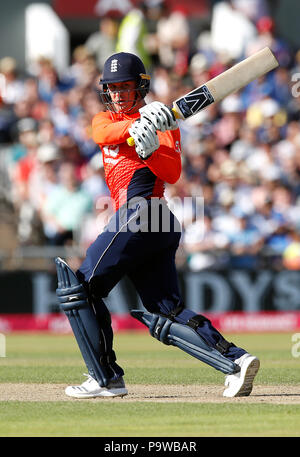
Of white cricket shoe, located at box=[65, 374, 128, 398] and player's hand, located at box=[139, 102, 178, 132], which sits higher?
player's hand, located at box=[139, 102, 178, 132]

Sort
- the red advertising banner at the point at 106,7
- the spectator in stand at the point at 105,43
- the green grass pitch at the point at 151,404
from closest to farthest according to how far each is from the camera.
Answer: the green grass pitch at the point at 151,404 < the spectator in stand at the point at 105,43 < the red advertising banner at the point at 106,7

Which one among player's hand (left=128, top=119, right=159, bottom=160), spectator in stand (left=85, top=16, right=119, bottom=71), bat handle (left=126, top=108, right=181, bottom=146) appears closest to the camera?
player's hand (left=128, top=119, right=159, bottom=160)

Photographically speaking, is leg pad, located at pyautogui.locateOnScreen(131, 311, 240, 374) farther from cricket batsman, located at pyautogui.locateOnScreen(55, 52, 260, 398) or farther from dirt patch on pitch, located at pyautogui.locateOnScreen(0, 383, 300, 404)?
dirt patch on pitch, located at pyautogui.locateOnScreen(0, 383, 300, 404)

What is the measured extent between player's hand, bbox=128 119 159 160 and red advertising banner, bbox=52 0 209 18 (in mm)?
10677

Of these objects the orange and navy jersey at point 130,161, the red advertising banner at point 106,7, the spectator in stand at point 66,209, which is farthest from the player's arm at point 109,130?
the red advertising banner at point 106,7

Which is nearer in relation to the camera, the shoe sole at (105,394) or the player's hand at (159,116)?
the player's hand at (159,116)

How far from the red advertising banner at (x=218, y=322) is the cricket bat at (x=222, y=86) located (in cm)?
689

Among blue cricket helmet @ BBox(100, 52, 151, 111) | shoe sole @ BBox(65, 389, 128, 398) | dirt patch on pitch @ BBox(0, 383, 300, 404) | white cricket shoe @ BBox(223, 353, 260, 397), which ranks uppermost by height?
blue cricket helmet @ BBox(100, 52, 151, 111)

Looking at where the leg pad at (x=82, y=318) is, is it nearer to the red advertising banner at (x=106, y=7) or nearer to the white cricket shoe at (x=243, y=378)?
the white cricket shoe at (x=243, y=378)

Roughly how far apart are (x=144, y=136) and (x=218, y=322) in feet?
24.5

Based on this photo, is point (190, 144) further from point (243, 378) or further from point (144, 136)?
point (144, 136)

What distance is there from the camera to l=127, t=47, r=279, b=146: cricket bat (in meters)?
5.87

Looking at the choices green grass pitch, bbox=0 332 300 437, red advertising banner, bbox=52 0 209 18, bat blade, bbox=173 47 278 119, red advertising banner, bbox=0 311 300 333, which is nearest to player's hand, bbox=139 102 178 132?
bat blade, bbox=173 47 278 119

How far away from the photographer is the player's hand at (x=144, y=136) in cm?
550
